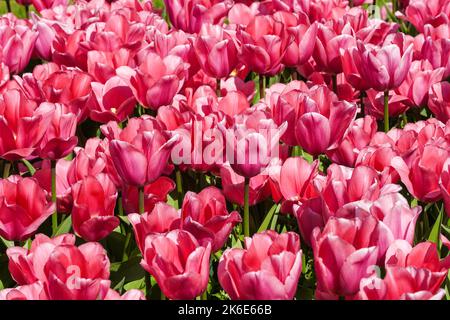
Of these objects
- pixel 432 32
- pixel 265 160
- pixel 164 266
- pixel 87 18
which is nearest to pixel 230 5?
pixel 87 18

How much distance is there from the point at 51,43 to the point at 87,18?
0.48 meters

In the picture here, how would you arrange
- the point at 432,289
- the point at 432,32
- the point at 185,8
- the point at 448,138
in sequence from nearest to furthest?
1. the point at 432,289
2. the point at 448,138
3. the point at 432,32
4. the point at 185,8

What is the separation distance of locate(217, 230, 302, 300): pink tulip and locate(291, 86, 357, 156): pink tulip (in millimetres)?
695

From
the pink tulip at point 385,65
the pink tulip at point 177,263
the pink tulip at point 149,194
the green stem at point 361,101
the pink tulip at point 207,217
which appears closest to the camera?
the pink tulip at point 177,263

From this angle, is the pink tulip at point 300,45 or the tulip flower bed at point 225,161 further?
the pink tulip at point 300,45

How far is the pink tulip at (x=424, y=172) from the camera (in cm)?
254

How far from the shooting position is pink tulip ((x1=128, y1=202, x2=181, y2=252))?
228 centimetres

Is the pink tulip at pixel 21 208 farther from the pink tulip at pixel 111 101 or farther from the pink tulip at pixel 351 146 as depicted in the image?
the pink tulip at pixel 351 146

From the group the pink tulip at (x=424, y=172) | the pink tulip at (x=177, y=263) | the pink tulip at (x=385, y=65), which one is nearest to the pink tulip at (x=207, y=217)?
the pink tulip at (x=177, y=263)

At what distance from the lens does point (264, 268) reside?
6.62 feet

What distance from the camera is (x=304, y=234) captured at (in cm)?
242

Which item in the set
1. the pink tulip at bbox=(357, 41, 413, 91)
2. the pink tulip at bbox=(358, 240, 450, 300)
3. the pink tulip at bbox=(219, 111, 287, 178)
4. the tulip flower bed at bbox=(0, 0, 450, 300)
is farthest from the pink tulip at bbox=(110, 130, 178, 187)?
the pink tulip at bbox=(357, 41, 413, 91)

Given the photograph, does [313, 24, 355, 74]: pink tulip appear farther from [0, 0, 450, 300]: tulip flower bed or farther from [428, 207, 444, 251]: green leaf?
[428, 207, 444, 251]: green leaf
